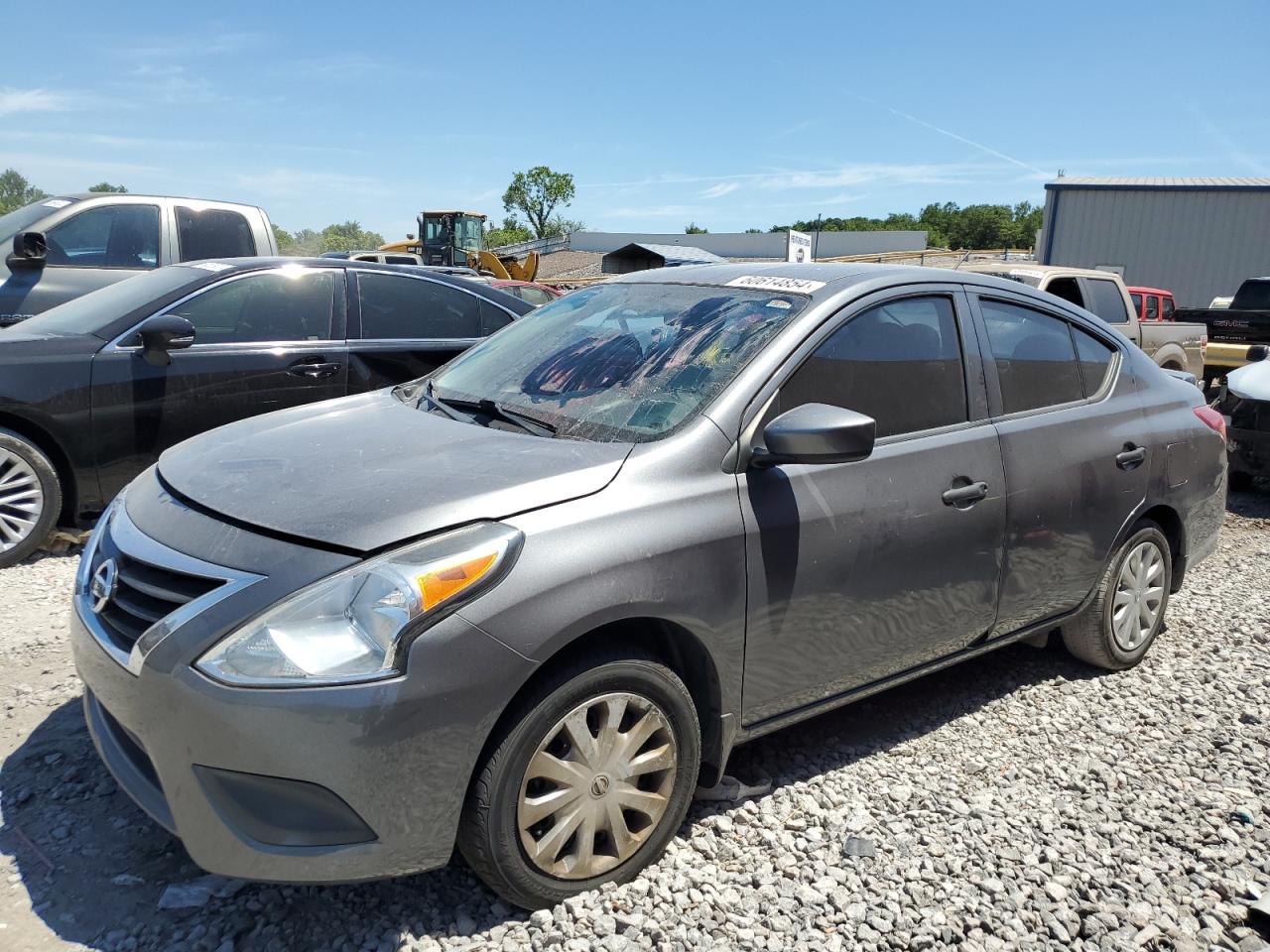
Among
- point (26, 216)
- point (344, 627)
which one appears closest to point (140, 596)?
point (344, 627)

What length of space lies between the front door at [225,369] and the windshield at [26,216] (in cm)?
301

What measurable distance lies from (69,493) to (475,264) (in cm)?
2855

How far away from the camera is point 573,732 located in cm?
240

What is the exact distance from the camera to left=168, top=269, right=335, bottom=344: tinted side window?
17.8ft

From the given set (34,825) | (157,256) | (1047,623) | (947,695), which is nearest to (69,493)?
(34,825)

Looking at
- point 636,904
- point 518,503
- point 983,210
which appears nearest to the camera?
point 518,503

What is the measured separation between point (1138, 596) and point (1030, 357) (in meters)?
1.32

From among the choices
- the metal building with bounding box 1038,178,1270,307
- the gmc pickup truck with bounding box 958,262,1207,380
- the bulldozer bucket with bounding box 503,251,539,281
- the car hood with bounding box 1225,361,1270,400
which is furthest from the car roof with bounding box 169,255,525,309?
the metal building with bounding box 1038,178,1270,307

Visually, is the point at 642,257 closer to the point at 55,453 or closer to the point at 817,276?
the point at 55,453

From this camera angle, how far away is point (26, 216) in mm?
7547

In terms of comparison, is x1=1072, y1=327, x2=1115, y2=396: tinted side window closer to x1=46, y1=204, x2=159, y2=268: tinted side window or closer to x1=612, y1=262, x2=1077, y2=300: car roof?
x1=612, y1=262, x2=1077, y2=300: car roof

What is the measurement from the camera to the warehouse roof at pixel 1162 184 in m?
27.9

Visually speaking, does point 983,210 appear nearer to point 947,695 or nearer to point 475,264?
point 475,264

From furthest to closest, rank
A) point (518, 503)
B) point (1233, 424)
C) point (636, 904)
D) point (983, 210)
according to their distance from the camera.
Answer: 1. point (983, 210)
2. point (1233, 424)
3. point (636, 904)
4. point (518, 503)
